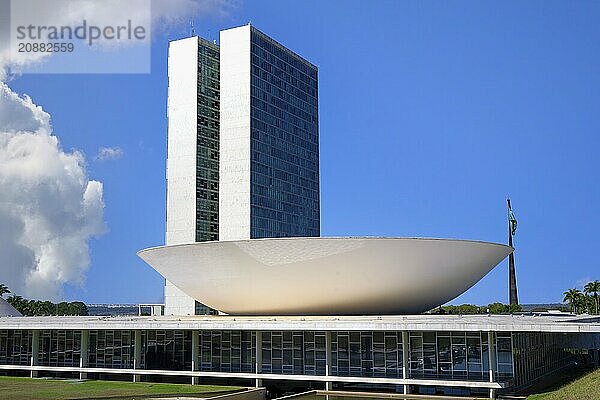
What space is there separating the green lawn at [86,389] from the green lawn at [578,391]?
11165mm

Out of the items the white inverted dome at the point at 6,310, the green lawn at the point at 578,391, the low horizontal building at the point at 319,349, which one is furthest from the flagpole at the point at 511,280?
the white inverted dome at the point at 6,310

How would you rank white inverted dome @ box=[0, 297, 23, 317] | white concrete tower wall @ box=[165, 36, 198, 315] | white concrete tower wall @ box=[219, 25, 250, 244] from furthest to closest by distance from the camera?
white concrete tower wall @ box=[165, 36, 198, 315]
white concrete tower wall @ box=[219, 25, 250, 244]
white inverted dome @ box=[0, 297, 23, 317]

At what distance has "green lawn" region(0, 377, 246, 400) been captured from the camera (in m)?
24.4

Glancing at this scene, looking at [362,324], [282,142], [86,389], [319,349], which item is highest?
[282,142]

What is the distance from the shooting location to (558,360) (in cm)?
2989

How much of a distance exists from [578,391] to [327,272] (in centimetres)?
1015

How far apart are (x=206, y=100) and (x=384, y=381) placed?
4081cm

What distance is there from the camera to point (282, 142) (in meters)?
64.8

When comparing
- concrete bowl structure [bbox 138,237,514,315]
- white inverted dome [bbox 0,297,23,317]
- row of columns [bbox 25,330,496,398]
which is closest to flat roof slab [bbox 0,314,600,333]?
row of columns [bbox 25,330,496,398]

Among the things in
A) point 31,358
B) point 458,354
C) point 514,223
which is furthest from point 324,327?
point 514,223

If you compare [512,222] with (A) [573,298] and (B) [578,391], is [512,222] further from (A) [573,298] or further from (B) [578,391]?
(B) [578,391]

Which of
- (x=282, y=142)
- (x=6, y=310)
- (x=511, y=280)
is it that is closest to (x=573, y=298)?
(x=511, y=280)

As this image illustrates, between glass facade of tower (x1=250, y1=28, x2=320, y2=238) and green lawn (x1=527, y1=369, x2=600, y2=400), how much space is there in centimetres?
3675

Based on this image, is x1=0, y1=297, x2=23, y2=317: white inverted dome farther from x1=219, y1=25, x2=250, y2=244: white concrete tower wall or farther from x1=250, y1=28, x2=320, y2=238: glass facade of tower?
x1=250, y1=28, x2=320, y2=238: glass facade of tower
